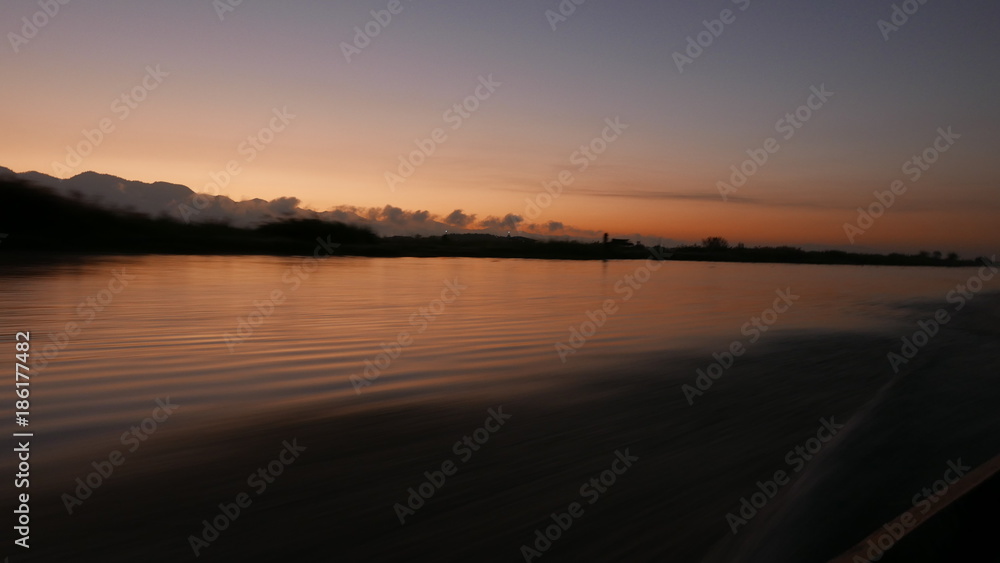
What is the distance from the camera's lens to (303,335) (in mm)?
6055

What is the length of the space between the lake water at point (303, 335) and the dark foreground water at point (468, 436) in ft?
0.14

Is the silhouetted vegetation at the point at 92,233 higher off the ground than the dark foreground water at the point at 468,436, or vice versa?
the silhouetted vegetation at the point at 92,233

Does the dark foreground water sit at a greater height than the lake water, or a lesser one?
lesser

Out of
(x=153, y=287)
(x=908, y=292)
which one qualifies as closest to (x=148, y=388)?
(x=153, y=287)

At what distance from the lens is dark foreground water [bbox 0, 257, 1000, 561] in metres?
2.13

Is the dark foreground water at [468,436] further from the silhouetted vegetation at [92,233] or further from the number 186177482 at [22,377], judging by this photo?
the silhouetted vegetation at [92,233]

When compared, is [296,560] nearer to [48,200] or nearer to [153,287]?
[153,287]

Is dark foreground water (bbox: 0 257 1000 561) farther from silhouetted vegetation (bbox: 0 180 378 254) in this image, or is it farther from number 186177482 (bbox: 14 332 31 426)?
silhouetted vegetation (bbox: 0 180 378 254)

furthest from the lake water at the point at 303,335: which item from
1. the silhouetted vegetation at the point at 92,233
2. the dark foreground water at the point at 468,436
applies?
the silhouetted vegetation at the point at 92,233

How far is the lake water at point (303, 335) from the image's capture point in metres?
3.80

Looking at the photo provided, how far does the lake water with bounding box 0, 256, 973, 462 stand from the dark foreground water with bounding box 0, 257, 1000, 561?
0.14 feet

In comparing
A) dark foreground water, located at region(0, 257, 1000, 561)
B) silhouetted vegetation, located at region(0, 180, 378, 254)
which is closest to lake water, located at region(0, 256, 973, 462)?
dark foreground water, located at region(0, 257, 1000, 561)

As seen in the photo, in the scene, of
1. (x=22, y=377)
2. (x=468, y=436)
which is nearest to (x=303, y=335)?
(x=22, y=377)

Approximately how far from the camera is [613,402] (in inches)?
158
